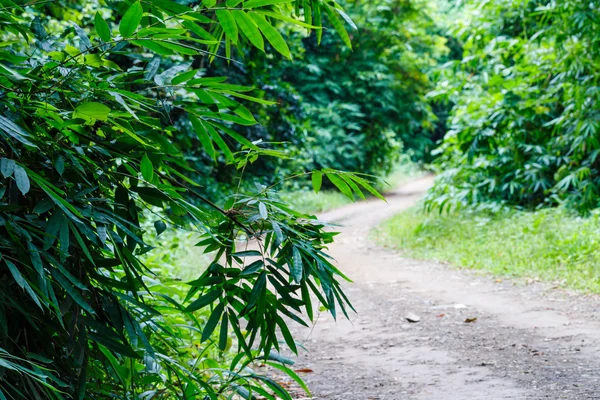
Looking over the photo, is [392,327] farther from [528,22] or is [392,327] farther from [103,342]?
[528,22]

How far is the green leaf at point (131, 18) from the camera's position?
5.24ft

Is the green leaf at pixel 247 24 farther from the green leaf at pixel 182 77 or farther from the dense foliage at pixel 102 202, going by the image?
the green leaf at pixel 182 77

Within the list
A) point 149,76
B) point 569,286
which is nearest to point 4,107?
point 149,76

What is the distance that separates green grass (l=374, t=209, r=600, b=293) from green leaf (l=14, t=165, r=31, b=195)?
4.76 metres

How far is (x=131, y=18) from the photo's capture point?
1.61 m

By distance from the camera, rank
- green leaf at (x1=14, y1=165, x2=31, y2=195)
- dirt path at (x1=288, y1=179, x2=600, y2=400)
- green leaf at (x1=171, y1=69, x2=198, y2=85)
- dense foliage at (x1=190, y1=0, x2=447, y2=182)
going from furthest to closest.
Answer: dense foliage at (x1=190, y1=0, x2=447, y2=182) < dirt path at (x1=288, y1=179, x2=600, y2=400) < green leaf at (x1=171, y1=69, x2=198, y2=85) < green leaf at (x1=14, y1=165, x2=31, y2=195)

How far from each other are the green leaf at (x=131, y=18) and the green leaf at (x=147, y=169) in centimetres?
36

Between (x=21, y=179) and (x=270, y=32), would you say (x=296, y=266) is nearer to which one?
(x=270, y=32)

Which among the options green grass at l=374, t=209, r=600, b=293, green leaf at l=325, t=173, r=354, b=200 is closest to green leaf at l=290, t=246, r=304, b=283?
green leaf at l=325, t=173, r=354, b=200

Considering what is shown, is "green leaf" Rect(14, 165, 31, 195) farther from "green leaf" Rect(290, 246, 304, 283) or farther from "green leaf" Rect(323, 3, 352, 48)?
"green leaf" Rect(323, 3, 352, 48)

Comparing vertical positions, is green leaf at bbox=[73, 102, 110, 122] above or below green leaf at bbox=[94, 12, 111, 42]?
below

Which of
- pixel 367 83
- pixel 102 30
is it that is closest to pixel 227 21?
pixel 102 30

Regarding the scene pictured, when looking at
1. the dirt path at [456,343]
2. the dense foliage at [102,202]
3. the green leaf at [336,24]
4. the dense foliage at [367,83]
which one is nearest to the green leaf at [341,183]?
the dense foliage at [102,202]

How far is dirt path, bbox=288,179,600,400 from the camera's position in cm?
320
